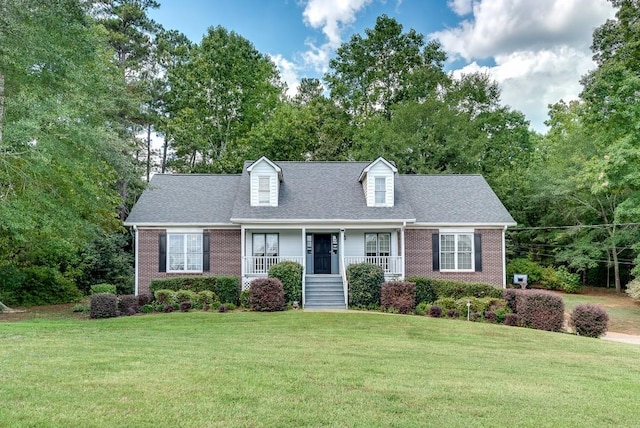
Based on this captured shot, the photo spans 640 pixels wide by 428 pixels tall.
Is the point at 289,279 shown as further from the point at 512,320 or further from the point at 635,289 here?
the point at 635,289

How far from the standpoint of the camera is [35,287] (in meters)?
18.2

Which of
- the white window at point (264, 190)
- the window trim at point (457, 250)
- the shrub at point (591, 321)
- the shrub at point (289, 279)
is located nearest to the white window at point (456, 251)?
the window trim at point (457, 250)

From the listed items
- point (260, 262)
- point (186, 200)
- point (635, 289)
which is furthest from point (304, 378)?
point (635, 289)

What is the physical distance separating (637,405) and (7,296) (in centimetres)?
2004

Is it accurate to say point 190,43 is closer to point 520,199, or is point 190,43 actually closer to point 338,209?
point 338,209

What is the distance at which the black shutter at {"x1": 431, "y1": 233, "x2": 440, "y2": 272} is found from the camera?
59.8 ft

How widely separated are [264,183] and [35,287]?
10.4 m

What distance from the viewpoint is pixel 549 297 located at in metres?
13.2

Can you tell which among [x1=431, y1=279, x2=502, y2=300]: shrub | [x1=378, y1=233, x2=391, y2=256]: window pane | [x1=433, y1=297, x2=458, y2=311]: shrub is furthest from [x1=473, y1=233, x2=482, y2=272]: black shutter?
[x1=433, y1=297, x2=458, y2=311]: shrub

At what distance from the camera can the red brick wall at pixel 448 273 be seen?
59.9 ft

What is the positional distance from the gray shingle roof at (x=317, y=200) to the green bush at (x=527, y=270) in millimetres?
8144

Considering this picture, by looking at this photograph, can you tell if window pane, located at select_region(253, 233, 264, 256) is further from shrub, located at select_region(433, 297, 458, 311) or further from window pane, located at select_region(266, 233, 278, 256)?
shrub, located at select_region(433, 297, 458, 311)

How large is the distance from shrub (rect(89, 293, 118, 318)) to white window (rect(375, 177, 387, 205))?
10.7 metres

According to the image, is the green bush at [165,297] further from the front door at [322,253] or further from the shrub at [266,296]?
the front door at [322,253]
